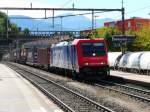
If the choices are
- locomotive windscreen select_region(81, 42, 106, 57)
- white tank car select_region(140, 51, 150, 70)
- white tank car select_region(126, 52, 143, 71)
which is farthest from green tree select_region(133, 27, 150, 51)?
locomotive windscreen select_region(81, 42, 106, 57)

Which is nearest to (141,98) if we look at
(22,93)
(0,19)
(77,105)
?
(77,105)

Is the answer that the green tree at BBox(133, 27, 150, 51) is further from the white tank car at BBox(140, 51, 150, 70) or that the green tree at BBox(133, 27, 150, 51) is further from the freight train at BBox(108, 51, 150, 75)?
the white tank car at BBox(140, 51, 150, 70)

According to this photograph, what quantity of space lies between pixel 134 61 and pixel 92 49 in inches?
381

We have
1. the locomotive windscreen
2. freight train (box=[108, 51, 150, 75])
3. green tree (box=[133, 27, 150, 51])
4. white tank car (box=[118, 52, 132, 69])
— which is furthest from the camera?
green tree (box=[133, 27, 150, 51])

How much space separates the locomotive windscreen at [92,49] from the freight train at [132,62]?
6.43 meters

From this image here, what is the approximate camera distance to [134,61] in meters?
43.3

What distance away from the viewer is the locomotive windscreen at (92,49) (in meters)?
34.2

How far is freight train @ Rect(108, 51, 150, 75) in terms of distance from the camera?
40.5m

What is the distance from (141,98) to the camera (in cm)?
2156

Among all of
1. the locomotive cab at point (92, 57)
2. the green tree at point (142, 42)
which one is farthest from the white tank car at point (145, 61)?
the green tree at point (142, 42)

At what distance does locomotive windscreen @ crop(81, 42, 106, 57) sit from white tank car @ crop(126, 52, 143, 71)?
8.19 metres

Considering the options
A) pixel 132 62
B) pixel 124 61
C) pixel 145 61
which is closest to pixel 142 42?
pixel 124 61

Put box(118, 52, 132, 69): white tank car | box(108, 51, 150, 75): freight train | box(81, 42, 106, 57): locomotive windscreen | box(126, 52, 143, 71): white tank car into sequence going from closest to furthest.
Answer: box(81, 42, 106, 57): locomotive windscreen, box(108, 51, 150, 75): freight train, box(126, 52, 143, 71): white tank car, box(118, 52, 132, 69): white tank car

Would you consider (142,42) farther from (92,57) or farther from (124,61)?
(92,57)
